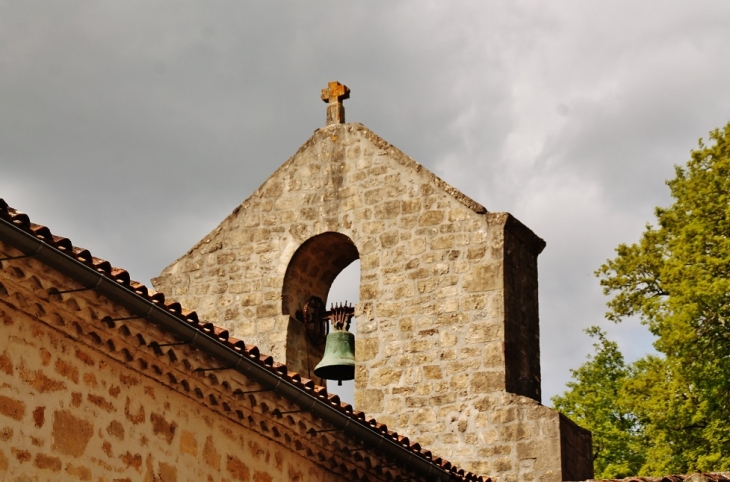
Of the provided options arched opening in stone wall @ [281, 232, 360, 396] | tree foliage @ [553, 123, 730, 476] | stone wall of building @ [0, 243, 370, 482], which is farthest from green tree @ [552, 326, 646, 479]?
stone wall of building @ [0, 243, 370, 482]

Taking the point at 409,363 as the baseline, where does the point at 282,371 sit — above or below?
below

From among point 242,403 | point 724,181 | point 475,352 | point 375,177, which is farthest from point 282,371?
point 724,181

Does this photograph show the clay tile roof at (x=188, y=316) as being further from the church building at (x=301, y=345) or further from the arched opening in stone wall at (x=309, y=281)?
the arched opening in stone wall at (x=309, y=281)

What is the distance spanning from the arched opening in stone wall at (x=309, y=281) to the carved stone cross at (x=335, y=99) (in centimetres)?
125

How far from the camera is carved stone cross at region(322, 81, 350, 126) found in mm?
12906

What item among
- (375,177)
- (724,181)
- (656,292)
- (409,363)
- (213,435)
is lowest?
(213,435)

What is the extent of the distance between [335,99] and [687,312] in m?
6.87

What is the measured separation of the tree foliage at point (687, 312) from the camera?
58.3ft

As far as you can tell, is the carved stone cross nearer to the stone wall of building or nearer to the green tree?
the stone wall of building

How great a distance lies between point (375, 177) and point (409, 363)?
1776mm

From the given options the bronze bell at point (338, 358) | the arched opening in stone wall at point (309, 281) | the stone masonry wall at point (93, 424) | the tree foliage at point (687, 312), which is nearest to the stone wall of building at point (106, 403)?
the stone masonry wall at point (93, 424)

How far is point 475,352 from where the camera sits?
11.4 metres

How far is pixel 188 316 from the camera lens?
7.90m

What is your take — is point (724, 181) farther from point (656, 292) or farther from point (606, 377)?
point (606, 377)
